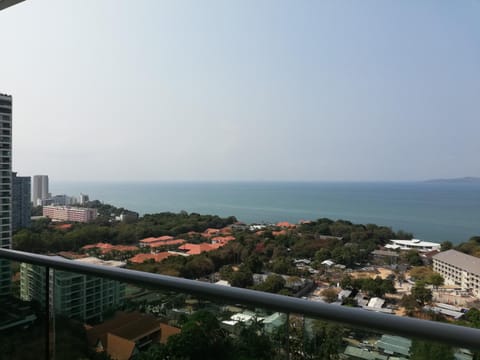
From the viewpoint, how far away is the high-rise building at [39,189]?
35.0ft

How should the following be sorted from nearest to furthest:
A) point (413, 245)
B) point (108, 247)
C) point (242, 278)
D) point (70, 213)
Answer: point (242, 278)
point (413, 245)
point (108, 247)
point (70, 213)

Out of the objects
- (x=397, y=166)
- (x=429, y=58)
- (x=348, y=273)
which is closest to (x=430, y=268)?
(x=348, y=273)

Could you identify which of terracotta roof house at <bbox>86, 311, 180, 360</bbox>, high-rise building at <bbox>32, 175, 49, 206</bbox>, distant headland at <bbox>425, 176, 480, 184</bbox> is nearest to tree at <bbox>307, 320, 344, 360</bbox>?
terracotta roof house at <bbox>86, 311, 180, 360</bbox>

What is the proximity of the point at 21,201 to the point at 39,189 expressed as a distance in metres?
2.42

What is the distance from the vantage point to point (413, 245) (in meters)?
9.20

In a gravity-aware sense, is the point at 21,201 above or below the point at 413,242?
above

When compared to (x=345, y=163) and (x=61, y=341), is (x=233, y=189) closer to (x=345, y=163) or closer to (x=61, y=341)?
(x=345, y=163)

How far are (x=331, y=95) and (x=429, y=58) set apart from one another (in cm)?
354

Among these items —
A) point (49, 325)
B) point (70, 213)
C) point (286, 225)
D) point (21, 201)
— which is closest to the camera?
point (49, 325)

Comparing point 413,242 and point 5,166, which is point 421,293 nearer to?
point 413,242

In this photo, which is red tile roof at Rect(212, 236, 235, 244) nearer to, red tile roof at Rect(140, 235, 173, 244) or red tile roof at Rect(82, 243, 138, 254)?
red tile roof at Rect(140, 235, 173, 244)

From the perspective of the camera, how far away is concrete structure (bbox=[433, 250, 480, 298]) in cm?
729

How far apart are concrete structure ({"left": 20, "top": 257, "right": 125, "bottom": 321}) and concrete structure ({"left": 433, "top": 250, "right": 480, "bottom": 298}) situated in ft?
25.4

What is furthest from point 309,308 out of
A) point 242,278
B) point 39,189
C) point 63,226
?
point 39,189
